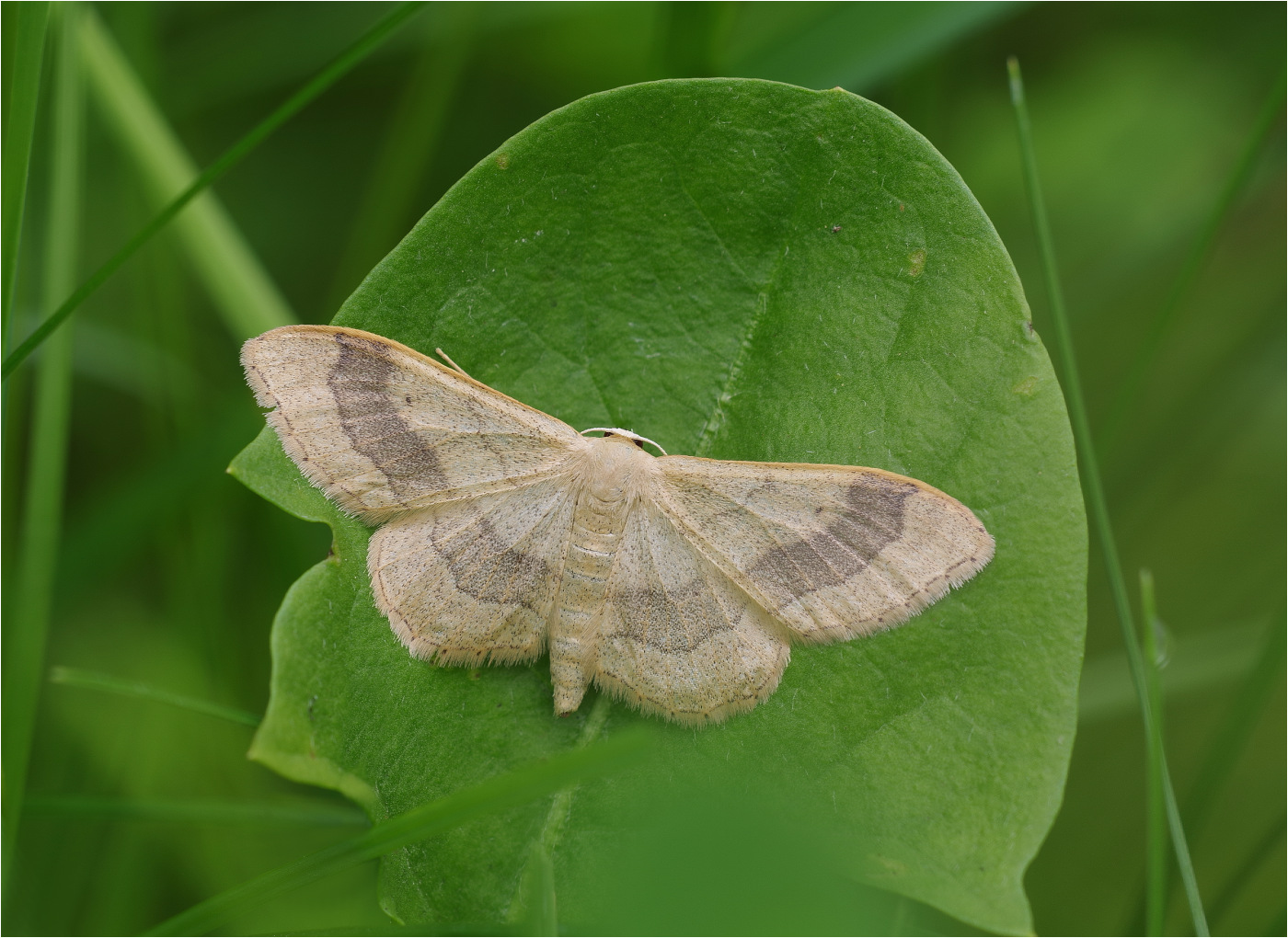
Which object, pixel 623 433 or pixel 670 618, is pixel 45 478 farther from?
pixel 670 618

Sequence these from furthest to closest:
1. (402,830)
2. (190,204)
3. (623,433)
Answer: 1. (190,204)
2. (623,433)
3. (402,830)

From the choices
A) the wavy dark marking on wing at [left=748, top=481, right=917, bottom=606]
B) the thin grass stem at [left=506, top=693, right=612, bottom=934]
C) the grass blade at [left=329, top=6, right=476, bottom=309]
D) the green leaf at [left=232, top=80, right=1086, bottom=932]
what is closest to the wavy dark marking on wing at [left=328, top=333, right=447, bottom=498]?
the green leaf at [left=232, top=80, right=1086, bottom=932]

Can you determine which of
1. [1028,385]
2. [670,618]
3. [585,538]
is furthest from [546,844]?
[1028,385]

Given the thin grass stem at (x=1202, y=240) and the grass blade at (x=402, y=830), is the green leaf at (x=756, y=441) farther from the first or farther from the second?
the thin grass stem at (x=1202, y=240)

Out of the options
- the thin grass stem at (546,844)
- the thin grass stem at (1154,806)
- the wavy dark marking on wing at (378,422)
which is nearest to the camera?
the thin grass stem at (1154,806)

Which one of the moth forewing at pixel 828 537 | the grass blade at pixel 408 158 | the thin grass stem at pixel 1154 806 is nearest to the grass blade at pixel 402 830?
the moth forewing at pixel 828 537

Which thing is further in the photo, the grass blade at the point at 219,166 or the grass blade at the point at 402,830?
the grass blade at the point at 219,166

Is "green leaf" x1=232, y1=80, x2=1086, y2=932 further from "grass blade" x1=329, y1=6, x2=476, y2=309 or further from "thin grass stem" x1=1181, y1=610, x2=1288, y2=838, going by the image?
"grass blade" x1=329, y1=6, x2=476, y2=309
